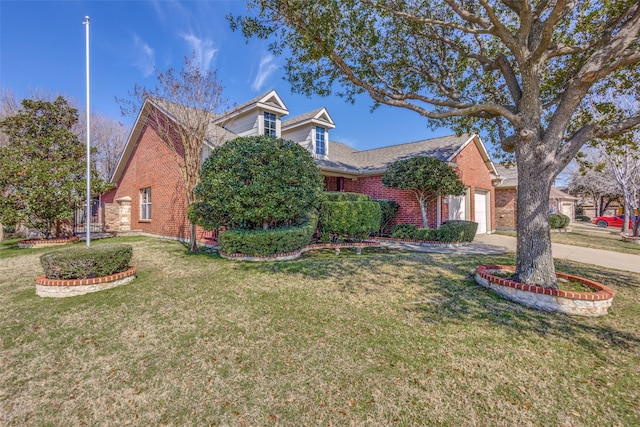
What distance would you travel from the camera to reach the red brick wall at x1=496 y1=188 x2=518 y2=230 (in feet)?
61.9

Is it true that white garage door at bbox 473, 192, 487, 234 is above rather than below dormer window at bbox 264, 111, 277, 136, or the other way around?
below

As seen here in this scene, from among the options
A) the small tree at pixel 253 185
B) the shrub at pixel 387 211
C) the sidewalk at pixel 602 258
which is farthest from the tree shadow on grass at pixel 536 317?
the shrub at pixel 387 211

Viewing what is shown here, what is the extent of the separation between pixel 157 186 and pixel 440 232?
1302 centimetres

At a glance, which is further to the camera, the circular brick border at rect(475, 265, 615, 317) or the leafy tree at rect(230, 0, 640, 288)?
the leafy tree at rect(230, 0, 640, 288)

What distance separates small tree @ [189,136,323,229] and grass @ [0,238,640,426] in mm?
3019

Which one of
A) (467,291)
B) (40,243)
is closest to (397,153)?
(467,291)

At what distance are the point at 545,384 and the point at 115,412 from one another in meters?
4.04

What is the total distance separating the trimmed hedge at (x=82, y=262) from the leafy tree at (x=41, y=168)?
24.9 feet

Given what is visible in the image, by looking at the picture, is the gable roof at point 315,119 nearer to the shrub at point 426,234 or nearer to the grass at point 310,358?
the shrub at point 426,234

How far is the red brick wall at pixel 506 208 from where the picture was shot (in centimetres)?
1886

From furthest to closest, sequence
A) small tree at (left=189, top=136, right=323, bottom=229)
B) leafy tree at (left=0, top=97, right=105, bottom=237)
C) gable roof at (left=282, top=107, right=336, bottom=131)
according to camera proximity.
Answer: gable roof at (left=282, top=107, right=336, bottom=131) → leafy tree at (left=0, top=97, right=105, bottom=237) → small tree at (left=189, top=136, right=323, bottom=229)

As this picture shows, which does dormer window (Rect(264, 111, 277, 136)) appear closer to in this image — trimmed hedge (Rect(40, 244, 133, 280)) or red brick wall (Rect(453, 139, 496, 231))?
trimmed hedge (Rect(40, 244, 133, 280))

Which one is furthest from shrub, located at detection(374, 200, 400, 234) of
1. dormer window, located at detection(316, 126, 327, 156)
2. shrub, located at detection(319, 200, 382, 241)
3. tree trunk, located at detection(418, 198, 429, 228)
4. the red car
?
the red car

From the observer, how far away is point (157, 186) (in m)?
13.5
